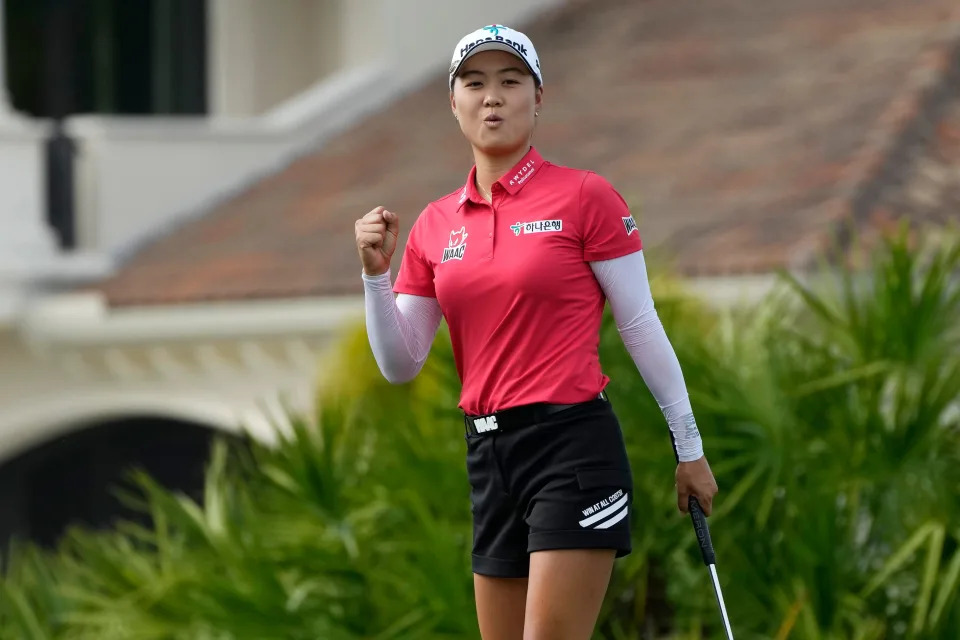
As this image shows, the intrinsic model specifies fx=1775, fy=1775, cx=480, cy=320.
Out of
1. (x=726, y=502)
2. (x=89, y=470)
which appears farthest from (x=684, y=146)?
(x=89, y=470)

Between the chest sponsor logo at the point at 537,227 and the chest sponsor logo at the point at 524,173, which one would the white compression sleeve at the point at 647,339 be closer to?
the chest sponsor logo at the point at 537,227

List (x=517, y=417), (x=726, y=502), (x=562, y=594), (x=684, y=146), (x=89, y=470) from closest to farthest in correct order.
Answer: (x=562, y=594) → (x=517, y=417) → (x=726, y=502) → (x=684, y=146) → (x=89, y=470)

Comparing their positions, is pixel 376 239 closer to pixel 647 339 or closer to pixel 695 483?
pixel 647 339

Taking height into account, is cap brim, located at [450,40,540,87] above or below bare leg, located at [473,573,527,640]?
above

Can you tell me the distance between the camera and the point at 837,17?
13.2m

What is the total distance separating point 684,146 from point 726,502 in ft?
18.6

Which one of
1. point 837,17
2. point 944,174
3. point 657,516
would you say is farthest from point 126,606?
point 837,17

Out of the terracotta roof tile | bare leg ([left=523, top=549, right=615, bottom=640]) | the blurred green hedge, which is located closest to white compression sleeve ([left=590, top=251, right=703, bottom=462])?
bare leg ([left=523, top=549, right=615, bottom=640])

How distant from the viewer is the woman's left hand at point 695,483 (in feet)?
12.3

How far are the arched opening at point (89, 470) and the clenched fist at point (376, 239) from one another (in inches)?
444

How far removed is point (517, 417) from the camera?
369 cm

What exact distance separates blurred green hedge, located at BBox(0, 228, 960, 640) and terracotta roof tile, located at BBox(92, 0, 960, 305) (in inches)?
100.0

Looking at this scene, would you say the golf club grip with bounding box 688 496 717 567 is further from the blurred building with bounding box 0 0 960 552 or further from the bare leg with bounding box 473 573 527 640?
the blurred building with bounding box 0 0 960 552

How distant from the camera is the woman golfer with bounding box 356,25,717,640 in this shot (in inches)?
142
